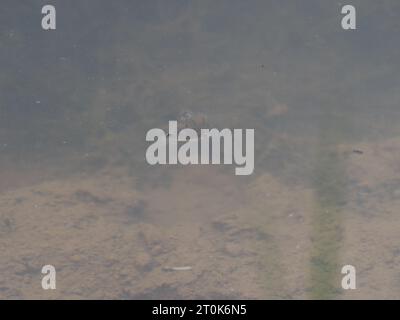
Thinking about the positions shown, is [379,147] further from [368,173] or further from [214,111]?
[214,111]

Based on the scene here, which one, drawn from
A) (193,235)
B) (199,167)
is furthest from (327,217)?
(199,167)

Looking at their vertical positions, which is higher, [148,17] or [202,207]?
[148,17]

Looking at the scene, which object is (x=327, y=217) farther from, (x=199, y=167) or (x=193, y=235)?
(x=199, y=167)

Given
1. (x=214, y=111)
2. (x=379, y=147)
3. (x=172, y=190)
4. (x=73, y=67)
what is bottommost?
(x=172, y=190)

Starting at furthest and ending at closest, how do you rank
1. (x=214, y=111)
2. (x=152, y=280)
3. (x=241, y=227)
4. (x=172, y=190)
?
1. (x=214, y=111)
2. (x=172, y=190)
3. (x=241, y=227)
4. (x=152, y=280)

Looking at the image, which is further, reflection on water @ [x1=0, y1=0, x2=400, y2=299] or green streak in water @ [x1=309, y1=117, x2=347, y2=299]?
reflection on water @ [x1=0, y1=0, x2=400, y2=299]

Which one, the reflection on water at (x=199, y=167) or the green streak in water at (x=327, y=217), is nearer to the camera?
the green streak in water at (x=327, y=217)

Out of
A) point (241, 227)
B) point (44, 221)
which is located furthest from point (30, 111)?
point (241, 227)
